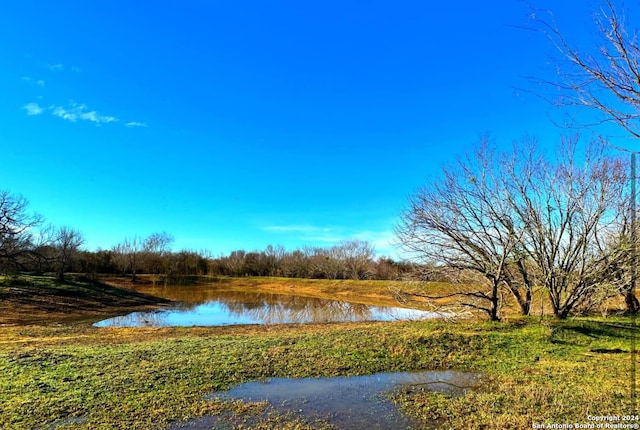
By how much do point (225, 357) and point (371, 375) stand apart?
3.29m

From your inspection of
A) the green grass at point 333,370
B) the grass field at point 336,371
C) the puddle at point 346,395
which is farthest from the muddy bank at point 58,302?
the puddle at point 346,395

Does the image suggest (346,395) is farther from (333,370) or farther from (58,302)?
(58,302)

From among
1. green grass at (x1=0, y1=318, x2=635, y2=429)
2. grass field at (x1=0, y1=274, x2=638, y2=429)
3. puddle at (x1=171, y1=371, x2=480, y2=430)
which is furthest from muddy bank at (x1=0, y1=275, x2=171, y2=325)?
puddle at (x1=171, y1=371, x2=480, y2=430)

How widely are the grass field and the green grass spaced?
0.08 ft

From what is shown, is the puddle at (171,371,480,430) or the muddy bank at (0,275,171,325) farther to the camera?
the muddy bank at (0,275,171,325)

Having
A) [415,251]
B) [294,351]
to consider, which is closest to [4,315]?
[294,351]

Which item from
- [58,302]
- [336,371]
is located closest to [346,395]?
[336,371]

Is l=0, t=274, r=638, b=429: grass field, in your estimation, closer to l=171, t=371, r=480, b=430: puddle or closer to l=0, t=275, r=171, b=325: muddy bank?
l=171, t=371, r=480, b=430: puddle

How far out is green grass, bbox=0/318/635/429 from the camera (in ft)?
17.4

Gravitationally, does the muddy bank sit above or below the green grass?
below

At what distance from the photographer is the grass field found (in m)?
5.25

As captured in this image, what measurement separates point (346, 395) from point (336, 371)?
136cm

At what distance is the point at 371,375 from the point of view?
296 inches

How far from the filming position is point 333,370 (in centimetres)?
775
